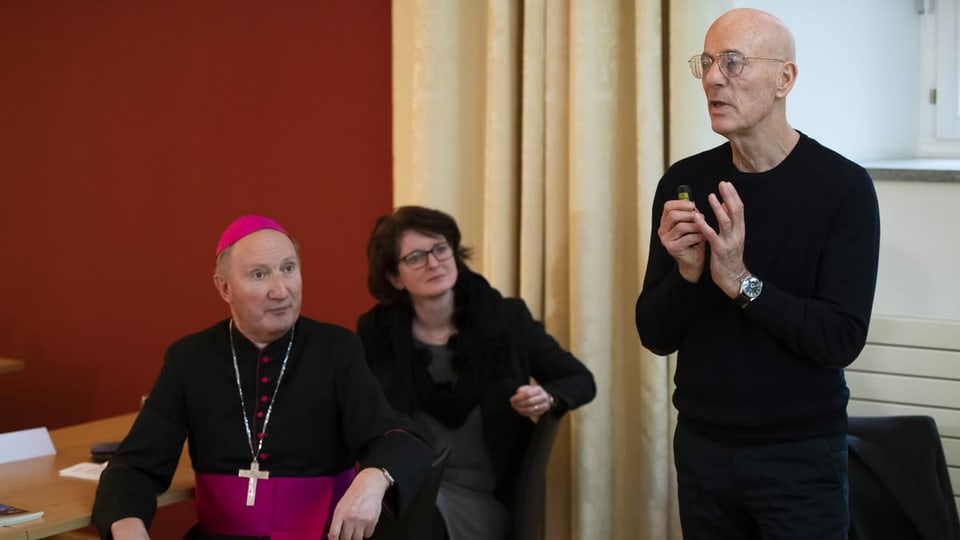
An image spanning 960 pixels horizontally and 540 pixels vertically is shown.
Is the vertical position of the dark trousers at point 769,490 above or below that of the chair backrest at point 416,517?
above

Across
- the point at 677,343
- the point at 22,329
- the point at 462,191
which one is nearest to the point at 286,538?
the point at 677,343

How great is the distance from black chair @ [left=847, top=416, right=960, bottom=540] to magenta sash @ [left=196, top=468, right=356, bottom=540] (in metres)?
1.21

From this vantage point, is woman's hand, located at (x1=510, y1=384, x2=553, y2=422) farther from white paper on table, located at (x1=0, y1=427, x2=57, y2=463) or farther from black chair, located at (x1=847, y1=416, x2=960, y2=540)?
white paper on table, located at (x1=0, y1=427, x2=57, y2=463)

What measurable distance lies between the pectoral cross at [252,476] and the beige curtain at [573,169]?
1064 mm

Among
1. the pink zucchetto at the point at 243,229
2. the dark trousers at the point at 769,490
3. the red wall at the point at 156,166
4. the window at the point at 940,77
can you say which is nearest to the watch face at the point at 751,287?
the dark trousers at the point at 769,490

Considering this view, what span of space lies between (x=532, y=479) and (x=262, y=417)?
0.73 m

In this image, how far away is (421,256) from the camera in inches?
129

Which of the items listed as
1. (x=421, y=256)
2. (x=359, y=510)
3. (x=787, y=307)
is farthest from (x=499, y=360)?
(x=787, y=307)

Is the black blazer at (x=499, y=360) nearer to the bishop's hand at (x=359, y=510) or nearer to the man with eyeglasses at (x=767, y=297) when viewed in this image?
the bishop's hand at (x=359, y=510)

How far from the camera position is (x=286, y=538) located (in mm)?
2703

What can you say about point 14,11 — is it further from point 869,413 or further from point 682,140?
point 869,413

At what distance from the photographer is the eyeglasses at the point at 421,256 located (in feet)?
10.8

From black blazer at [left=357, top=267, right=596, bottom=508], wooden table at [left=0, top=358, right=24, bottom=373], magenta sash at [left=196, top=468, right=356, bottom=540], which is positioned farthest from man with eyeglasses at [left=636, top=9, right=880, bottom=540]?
wooden table at [left=0, top=358, right=24, bottom=373]

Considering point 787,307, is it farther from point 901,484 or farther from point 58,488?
point 58,488
